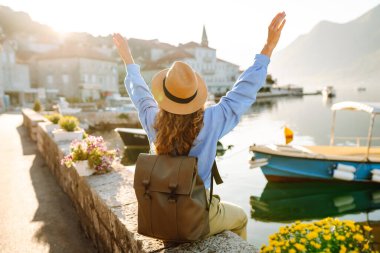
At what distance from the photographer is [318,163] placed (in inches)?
513

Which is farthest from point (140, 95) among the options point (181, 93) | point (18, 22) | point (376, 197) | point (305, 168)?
point (18, 22)

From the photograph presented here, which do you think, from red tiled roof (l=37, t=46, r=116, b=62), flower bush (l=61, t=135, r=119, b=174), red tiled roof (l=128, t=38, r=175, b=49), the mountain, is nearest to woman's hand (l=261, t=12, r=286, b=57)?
flower bush (l=61, t=135, r=119, b=174)

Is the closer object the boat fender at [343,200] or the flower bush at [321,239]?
the flower bush at [321,239]

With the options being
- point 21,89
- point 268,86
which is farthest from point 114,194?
point 268,86

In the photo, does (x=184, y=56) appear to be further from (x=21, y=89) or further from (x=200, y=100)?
(x=200, y=100)

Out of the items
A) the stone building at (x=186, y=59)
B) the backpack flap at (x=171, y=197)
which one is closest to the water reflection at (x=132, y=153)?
the backpack flap at (x=171, y=197)

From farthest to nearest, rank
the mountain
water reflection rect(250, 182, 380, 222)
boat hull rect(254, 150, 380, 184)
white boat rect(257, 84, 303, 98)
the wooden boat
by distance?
white boat rect(257, 84, 303, 98) < the mountain < the wooden boat < boat hull rect(254, 150, 380, 184) < water reflection rect(250, 182, 380, 222)

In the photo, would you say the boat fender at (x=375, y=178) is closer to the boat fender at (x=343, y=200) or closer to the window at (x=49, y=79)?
the boat fender at (x=343, y=200)

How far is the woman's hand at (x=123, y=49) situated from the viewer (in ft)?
11.3

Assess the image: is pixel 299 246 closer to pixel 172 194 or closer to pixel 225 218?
pixel 172 194

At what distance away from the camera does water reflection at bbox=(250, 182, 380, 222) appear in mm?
11492

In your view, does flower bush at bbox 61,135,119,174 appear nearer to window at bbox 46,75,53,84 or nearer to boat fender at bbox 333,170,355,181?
boat fender at bbox 333,170,355,181

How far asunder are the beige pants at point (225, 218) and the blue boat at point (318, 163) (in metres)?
10.5

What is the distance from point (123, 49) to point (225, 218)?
206 centimetres
